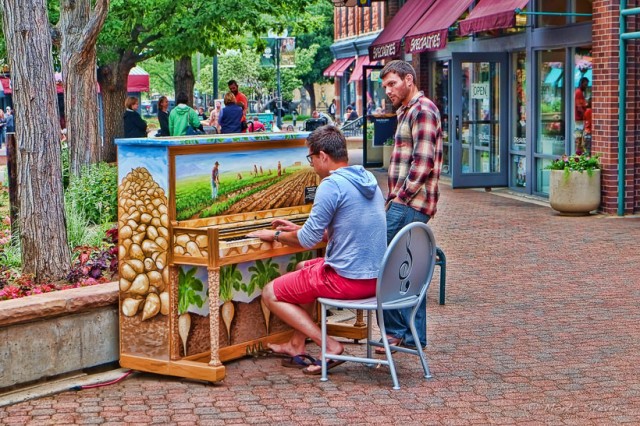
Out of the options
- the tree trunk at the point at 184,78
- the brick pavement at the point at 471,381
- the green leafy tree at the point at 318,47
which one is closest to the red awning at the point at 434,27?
the tree trunk at the point at 184,78

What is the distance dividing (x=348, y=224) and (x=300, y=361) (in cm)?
94

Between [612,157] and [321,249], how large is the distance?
27.5 feet

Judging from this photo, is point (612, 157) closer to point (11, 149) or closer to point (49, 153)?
point (11, 149)

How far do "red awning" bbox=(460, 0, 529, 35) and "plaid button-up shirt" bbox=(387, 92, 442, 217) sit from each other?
829 cm

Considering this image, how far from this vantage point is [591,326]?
27.2 ft

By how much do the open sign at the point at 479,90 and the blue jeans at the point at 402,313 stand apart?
12.9 m

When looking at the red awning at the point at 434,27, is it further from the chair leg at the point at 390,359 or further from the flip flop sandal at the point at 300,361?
the chair leg at the point at 390,359

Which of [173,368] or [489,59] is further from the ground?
[489,59]

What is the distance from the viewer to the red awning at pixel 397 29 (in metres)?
21.9

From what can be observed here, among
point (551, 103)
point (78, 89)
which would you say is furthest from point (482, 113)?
point (78, 89)

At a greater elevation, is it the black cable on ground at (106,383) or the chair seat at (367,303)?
the chair seat at (367,303)

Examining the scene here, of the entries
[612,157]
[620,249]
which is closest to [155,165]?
[620,249]

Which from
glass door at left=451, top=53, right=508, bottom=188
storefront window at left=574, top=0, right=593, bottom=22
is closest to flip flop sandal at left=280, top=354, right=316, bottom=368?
storefront window at left=574, top=0, right=593, bottom=22

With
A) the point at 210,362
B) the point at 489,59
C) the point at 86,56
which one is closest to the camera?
the point at 210,362
